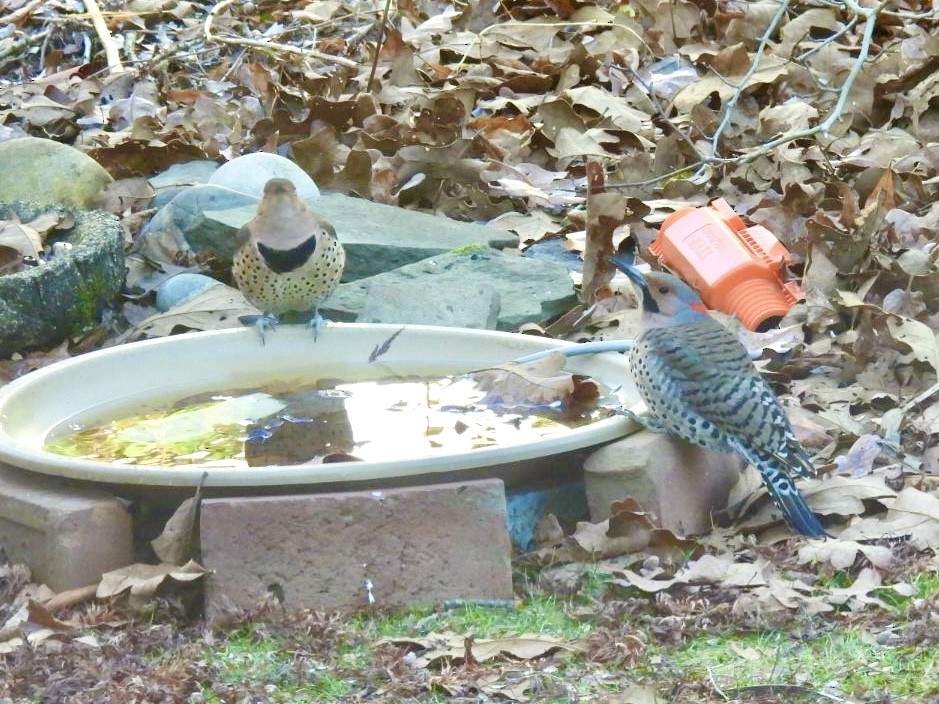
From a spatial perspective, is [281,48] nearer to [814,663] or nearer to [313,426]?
[313,426]

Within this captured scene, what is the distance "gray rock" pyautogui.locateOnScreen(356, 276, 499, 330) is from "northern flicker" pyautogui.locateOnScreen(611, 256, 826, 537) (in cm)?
132

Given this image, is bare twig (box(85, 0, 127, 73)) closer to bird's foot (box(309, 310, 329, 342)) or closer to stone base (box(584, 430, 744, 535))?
bird's foot (box(309, 310, 329, 342))

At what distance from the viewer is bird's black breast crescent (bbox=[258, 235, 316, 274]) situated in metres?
5.68

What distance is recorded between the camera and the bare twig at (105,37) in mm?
9391

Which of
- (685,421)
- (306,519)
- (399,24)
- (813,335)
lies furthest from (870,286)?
(399,24)

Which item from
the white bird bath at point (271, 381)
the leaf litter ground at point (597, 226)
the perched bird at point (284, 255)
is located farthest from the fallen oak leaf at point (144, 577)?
the perched bird at point (284, 255)

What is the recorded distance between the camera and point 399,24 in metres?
9.90

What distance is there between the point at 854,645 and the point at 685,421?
37.5 inches

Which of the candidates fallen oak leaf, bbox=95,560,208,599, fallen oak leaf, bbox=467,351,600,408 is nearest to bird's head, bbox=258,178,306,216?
fallen oak leaf, bbox=467,351,600,408

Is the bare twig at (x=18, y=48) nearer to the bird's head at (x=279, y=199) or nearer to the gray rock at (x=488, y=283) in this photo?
the gray rock at (x=488, y=283)

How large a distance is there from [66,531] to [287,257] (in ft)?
6.22

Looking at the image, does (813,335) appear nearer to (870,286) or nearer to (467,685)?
(870,286)

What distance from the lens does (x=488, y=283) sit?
618 centimetres

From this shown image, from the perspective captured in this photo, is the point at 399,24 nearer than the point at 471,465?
No
